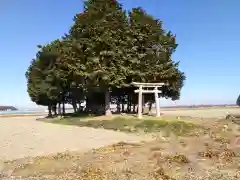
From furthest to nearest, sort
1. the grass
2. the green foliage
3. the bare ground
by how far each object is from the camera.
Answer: the green foliage, the grass, the bare ground

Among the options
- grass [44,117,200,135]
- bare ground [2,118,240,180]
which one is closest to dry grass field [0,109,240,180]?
bare ground [2,118,240,180]

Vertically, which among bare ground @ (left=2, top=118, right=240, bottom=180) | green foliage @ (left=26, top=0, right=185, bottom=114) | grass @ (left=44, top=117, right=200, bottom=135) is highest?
green foliage @ (left=26, top=0, right=185, bottom=114)

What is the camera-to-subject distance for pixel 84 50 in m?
44.1

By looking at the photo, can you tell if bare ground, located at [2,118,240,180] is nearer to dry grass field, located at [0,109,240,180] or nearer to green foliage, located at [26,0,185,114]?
dry grass field, located at [0,109,240,180]

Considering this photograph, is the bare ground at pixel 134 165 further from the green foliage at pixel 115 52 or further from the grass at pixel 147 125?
the green foliage at pixel 115 52

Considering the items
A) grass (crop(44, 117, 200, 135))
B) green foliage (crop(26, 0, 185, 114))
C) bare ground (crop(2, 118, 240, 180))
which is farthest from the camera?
green foliage (crop(26, 0, 185, 114))

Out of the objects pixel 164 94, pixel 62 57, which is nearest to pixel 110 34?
pixel 62 57

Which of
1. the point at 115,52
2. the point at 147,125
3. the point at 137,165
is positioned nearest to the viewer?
the point at 137,165

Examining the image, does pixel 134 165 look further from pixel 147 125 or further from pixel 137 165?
pixel 147 125

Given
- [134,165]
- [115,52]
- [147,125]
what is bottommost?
[134,165]

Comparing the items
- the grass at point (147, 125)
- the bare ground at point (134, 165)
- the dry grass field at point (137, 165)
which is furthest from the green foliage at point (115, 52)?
the bare ground at point (134, 165)

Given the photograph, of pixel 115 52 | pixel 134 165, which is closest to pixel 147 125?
pixel 115 52

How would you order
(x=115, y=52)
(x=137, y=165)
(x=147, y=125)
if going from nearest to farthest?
(x=137, y=165) < (x=147, y=125) < (x=115, y=52)

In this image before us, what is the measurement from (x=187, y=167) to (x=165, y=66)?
33.7m
